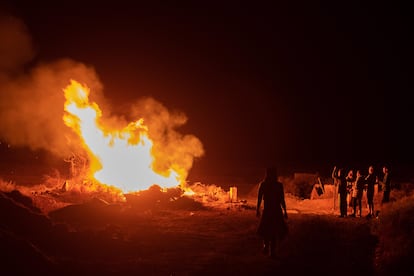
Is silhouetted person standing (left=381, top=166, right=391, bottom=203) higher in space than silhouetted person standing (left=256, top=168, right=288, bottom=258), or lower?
higher

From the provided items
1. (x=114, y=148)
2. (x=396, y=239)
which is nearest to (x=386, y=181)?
(x=396, y=239)

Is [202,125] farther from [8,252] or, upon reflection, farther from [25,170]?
[8,252]

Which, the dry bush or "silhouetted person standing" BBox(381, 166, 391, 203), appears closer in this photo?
the dry bush

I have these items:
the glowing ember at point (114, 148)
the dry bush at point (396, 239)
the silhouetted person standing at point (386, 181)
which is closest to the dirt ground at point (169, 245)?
the dry bush at point (396, 239)

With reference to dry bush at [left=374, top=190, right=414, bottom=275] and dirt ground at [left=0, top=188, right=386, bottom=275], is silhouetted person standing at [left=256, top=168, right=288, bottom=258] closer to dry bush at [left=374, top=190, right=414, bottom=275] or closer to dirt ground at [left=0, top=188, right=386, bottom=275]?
dirt ground at [left=0, top=188, right=386, bottom=275]

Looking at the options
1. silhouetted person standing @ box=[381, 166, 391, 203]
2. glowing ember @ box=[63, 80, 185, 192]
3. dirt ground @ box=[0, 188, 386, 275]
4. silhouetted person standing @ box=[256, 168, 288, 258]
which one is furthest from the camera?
glowing ember @ box=[63, 80, 185, 192]

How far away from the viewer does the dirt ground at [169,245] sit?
9727 millimetres

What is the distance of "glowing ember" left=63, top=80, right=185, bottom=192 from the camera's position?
24328 mm

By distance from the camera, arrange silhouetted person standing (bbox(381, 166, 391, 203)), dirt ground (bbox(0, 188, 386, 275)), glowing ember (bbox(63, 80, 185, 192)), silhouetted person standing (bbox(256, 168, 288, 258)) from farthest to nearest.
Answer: glowing ember (bbox(63, 80, 185, 192))
silhouetted person standing (bbox(381, 166, 391, 203))
silhouetted person standing (bbox(256, 168, 288, 258))
dirt ground (bbox(0, 188, 386, 275))

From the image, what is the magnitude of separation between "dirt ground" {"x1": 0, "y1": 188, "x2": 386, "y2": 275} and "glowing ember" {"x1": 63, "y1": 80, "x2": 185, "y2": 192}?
6.96m

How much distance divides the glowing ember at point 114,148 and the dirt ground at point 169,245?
22.8 feet

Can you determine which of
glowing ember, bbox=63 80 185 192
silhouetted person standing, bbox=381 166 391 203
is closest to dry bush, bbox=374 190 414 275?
silhouetted person standing, bbox=381 166 391 203

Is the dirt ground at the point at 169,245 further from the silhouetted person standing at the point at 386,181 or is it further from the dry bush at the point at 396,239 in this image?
the silhouetted person standing at the point at 386,181

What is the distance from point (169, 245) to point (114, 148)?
43.3 feet
